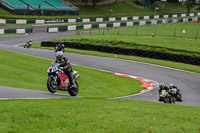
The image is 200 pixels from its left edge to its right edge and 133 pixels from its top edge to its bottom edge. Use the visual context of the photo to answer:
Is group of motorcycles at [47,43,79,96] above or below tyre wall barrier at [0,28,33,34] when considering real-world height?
below

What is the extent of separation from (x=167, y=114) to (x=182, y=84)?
13.9 meters

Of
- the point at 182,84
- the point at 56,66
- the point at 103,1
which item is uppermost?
the point at 103,1

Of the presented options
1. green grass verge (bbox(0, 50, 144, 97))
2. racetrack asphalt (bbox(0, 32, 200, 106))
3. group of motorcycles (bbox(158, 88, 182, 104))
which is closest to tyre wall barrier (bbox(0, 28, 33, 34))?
racetrack asphalt (bbox(0, 32, 200, 106))


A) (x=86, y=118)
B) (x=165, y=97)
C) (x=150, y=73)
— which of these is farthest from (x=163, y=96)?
(x=150, y=73)

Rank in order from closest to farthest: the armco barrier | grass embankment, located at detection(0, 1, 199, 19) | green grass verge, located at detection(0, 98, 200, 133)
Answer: green grass verge, located at detection(0, 98, 200, 133) < the armco barrier < grass embankment, located at detection(0, 1, 199, 19)

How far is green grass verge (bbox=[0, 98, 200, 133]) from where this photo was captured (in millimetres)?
8445

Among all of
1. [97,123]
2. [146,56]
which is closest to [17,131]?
[97,123]

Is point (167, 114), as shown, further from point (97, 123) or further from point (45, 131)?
point (45, 131)

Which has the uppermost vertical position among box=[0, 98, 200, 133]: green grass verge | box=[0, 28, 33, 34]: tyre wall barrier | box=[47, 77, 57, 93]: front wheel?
box=[0, 28, 33, 34]: tyre wall barrier

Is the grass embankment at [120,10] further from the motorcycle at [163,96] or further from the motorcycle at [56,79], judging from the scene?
the motorcycle at [56,79]

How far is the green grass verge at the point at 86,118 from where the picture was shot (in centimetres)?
845

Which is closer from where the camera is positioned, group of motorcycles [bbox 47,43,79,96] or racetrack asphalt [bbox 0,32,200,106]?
group of motorcycles [bbox 47,43,79,96]

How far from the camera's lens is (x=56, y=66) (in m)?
13.9

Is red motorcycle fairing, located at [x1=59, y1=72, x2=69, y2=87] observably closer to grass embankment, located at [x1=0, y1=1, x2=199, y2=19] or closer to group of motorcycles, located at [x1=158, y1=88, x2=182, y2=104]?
group of motorcycles, located at [x1=158, y1=88, x2=182, y2=104]
